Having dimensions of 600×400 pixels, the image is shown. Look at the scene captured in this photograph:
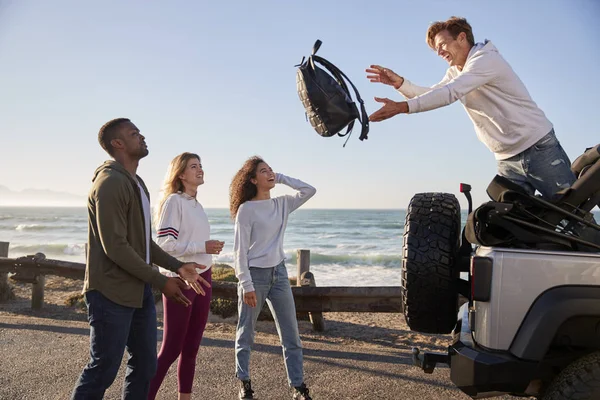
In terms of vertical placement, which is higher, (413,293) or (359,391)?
(413,293)

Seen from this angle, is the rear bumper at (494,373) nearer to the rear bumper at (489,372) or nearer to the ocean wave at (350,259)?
the rear bumper at (489,372)

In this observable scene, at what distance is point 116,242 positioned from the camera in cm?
295

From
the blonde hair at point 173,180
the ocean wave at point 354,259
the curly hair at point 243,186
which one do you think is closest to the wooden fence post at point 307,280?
the curly hair at point 243,186

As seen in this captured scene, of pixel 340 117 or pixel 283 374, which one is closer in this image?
pixel 340 117

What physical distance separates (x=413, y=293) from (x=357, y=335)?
4.07 meters

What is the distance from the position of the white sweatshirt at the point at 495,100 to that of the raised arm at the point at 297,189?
1.63 metres

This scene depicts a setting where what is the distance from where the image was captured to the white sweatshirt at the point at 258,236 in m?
4.37

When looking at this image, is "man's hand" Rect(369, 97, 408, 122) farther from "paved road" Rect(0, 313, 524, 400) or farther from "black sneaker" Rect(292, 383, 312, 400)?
"paved road" Rect(0, 313, 524, 400)

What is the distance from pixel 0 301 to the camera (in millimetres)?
8953

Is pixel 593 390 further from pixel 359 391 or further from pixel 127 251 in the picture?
pixel 127 251

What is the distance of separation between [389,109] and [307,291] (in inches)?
152

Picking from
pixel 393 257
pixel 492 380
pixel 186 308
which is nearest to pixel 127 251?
pixel 186 308

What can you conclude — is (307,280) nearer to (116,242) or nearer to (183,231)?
(183,231)

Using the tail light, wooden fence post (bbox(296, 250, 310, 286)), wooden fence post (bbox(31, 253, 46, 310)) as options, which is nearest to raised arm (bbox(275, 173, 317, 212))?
the tail light
